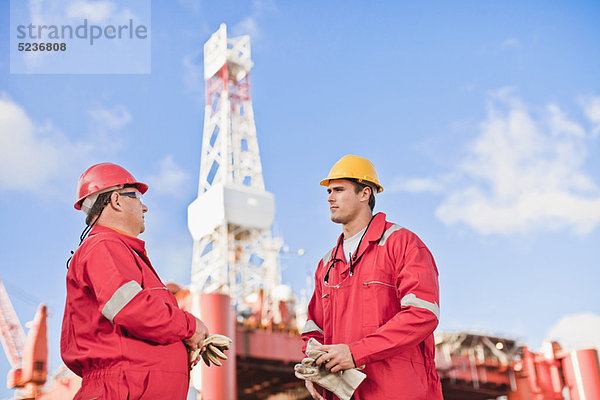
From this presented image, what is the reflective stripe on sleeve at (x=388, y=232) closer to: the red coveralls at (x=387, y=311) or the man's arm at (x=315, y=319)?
the red coveralls at (x=387, y=311)

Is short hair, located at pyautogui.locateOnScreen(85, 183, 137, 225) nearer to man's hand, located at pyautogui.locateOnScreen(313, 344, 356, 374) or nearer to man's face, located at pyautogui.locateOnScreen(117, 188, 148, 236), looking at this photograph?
man's face, located at pyautogui.locateOnScreen(117, 188, 148, 236)

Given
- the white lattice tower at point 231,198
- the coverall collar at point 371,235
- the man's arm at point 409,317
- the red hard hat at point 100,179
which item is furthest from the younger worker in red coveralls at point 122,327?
the white lattice tower at point 231,198

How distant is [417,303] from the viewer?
4.21 metres

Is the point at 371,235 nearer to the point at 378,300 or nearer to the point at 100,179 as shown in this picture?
the point at 378,300

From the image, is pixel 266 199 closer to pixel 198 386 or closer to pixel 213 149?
pixel 213 149

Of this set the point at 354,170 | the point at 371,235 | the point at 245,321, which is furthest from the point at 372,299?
the point at 245,321

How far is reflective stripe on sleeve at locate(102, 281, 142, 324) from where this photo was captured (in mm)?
3764

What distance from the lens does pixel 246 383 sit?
31.0m

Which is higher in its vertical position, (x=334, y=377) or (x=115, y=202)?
(x=115, y=202)

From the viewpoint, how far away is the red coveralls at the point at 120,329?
3765 millimetres

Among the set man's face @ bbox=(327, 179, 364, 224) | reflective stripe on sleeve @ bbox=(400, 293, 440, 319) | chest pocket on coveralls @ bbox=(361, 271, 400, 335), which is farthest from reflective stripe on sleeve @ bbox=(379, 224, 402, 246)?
reflective stripe on sleeve @ bbox=(400, 293, 440, 319)

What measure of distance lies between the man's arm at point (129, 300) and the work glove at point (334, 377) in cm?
78

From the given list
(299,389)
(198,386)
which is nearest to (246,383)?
(299,389)

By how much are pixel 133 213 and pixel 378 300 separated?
176cm
